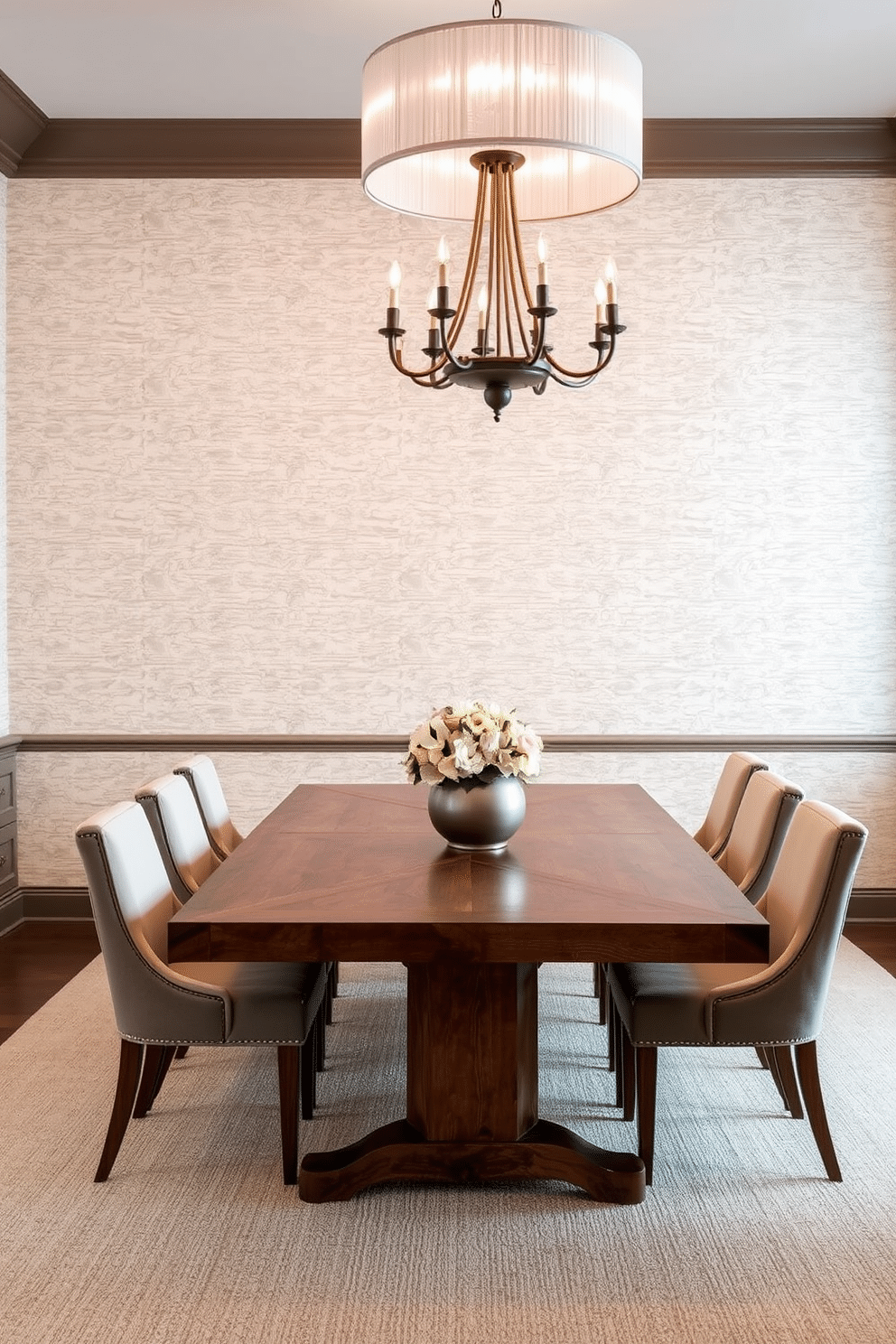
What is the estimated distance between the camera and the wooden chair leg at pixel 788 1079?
2982 mm

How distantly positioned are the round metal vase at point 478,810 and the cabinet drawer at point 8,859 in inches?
105

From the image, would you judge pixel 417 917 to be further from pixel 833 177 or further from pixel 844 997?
pixel 833 177

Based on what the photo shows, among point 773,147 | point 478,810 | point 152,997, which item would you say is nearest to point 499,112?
point 478,810

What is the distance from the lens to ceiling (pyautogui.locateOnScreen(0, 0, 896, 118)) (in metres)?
3.94

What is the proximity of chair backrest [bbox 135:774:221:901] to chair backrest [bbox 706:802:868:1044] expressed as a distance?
1442mm

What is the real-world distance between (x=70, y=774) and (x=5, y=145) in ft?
8.18

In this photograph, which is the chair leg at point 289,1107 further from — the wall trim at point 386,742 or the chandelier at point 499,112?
the wall trim at point 386,742

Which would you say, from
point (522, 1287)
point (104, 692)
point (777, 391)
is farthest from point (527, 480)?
point (522, 1287)

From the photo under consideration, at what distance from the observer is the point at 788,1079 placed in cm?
305

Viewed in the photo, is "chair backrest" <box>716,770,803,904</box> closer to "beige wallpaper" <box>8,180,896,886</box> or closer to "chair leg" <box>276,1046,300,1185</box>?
"chair leg" <box>276,1046,300,1185</box>

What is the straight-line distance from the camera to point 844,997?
4.15m

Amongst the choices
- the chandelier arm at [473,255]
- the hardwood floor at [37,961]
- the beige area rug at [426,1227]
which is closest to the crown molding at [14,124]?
the chandelier arm at [473,255]

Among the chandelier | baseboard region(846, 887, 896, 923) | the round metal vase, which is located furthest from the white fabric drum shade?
baseboard region(846, 887, 896, 923)

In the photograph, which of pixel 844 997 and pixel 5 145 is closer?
pixel 844 997
